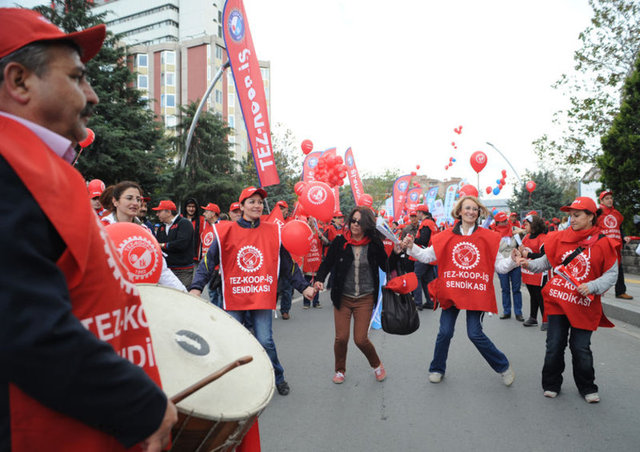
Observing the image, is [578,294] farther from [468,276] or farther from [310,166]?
[310,166]

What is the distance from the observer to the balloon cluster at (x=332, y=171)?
42.7 ft

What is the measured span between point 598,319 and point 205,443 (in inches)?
169

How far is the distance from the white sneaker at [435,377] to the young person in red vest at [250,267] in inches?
62.0

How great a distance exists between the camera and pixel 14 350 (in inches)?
35.2

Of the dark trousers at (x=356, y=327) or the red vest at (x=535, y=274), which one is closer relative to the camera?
the dark trousers at (x=356, y=327)

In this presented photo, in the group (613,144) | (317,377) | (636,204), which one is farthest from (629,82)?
(317,377)

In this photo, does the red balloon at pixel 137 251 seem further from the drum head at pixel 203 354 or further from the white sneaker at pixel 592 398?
the white sneaker at pixel 592 398

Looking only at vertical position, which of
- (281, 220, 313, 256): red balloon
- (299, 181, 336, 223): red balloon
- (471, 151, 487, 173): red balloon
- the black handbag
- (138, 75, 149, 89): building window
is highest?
(138, 75, 149, 89): building window

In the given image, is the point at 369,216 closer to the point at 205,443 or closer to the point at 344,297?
the point at 344,297

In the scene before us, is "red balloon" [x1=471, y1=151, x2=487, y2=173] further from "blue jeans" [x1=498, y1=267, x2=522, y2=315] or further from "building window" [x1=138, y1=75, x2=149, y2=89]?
"building window" [x1=138, y1=75, x2=149, y2=89]

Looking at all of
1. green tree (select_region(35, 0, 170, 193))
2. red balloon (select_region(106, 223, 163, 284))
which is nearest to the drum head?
red balloon (select_region(106, 223, 163, 284))

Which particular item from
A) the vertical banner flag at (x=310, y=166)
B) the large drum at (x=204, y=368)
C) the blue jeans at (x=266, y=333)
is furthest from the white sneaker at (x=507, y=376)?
the vertical banner flag at (x=310, y=166)

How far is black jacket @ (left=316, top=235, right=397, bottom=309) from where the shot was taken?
198 inches

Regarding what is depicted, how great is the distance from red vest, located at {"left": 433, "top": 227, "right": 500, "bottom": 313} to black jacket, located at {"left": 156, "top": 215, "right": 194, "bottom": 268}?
363 cm
